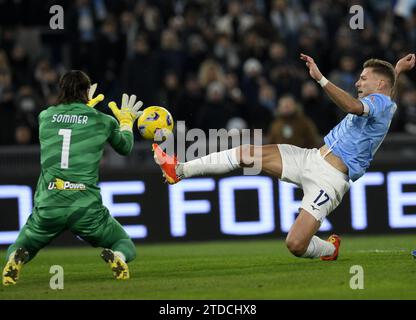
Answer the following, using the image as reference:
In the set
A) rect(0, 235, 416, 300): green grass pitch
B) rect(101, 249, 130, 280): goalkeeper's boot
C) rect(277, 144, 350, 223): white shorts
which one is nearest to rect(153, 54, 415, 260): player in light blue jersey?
rect(277, 144, 350, 223): white shorts

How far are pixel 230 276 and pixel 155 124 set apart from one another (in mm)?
1995

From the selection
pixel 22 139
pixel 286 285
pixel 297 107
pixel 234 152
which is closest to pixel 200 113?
pixel 297 107

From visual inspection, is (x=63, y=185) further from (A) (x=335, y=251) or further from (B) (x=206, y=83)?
(B) (x=206, y=83)

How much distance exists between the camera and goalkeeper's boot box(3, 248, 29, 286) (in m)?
10.6

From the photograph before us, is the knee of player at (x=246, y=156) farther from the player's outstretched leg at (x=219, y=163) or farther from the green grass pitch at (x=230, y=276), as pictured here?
the green grass pitch at (x=230, y=276)

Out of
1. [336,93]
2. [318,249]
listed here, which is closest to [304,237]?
[318,249]

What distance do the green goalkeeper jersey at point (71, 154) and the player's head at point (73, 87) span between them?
0.07m

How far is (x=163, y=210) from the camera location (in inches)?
659

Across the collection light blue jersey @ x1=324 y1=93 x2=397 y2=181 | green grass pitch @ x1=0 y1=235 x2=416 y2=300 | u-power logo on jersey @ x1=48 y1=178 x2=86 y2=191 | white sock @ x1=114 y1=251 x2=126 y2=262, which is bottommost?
green grass pitch @ x1=0 y1=235 x2=416 y2=300

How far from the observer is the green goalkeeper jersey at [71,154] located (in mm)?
10773

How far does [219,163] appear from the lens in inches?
456

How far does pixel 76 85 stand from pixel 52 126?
476 mm

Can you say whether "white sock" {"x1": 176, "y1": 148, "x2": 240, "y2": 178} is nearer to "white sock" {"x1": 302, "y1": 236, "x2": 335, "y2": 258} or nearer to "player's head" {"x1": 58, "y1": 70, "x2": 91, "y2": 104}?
"white sock" {"x1": 302, "y1": 236, "x2": 335, "y2": 258}

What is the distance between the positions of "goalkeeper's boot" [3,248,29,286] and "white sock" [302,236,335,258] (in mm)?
2915
